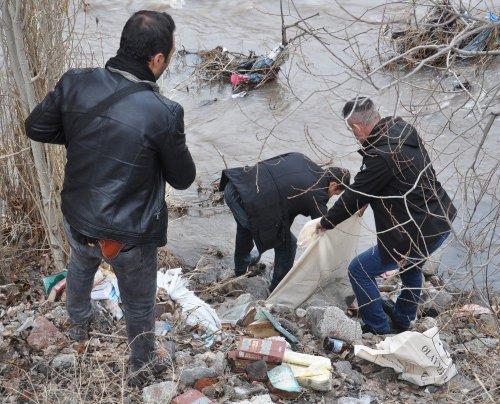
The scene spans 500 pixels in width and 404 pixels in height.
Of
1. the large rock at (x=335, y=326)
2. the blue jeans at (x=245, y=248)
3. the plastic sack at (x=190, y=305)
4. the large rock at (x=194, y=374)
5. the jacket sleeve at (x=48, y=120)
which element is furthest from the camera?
the blue jeans at (x=245, y=248)

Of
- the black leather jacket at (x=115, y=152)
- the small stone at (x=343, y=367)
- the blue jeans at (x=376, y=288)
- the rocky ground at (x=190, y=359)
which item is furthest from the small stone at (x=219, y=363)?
the blue jeans at (x=376, y=288)

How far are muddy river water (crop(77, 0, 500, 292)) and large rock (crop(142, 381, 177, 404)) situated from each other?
7.21ft

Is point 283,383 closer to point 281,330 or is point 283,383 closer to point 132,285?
point 281,330

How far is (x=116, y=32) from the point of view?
12383 mm

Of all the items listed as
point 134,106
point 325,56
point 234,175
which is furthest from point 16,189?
point 325,56

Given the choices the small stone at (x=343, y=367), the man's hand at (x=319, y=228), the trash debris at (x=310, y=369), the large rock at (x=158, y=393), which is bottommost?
the small stone at (x=343, y=367)

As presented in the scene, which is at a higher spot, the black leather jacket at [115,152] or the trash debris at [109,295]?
the black leather jacket at [115,152]

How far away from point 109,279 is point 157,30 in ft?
6.36

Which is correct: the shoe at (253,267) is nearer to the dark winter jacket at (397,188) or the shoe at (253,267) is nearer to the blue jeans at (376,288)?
the blue jeans at (376,288)

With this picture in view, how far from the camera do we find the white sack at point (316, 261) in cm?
484

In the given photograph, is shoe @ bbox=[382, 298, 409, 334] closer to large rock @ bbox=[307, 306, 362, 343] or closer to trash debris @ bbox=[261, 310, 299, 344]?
large rock @ bbox=[307, 306, 362, 343]

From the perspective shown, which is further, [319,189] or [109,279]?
[319,189]

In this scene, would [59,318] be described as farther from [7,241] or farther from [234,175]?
[234,175]

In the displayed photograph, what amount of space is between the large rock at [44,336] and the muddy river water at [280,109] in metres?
2.03
